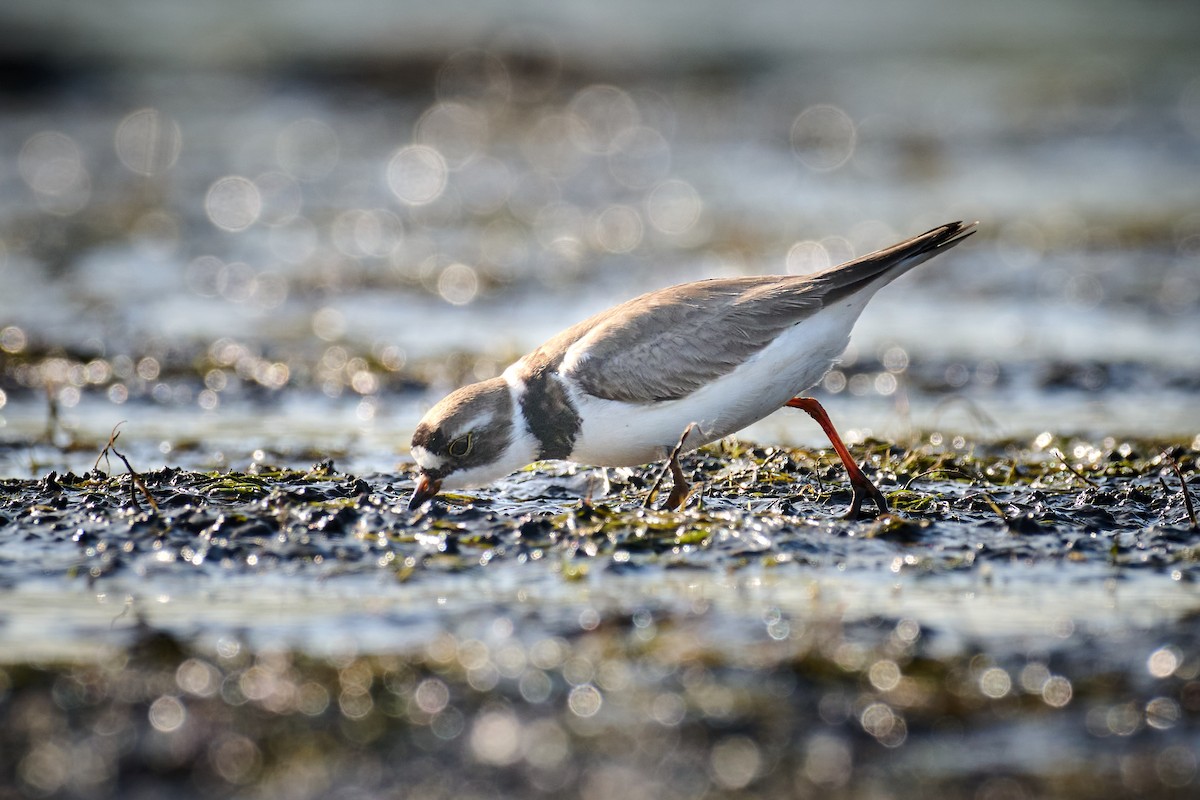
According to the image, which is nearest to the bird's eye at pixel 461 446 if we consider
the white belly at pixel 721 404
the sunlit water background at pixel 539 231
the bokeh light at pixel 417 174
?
the white belly at pixel 721 404

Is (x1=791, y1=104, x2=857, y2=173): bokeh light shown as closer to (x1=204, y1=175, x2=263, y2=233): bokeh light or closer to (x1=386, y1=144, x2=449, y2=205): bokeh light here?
(x1=386, y1=144, x2=449, y2=205): bokeh light

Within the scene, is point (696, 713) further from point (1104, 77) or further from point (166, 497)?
point (1104, 77)

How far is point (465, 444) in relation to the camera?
743 centimetres

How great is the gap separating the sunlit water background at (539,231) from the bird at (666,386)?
1024 mm

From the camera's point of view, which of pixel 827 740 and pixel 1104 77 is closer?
pixel 827 740

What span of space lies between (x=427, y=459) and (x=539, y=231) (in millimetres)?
9937

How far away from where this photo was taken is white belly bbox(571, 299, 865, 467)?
7.36 metres

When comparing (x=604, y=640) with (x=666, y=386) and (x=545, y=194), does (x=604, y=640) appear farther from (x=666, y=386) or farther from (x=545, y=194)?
(x=545, y=194)

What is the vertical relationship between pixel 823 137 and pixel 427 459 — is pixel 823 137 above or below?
above

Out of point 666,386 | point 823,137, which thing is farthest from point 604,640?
point 823,137

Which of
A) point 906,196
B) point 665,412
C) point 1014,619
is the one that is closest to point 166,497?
point 665,412

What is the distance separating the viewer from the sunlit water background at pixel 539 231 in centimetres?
644

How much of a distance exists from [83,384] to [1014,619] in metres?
7.70

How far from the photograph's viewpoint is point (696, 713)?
5098 millimetres
